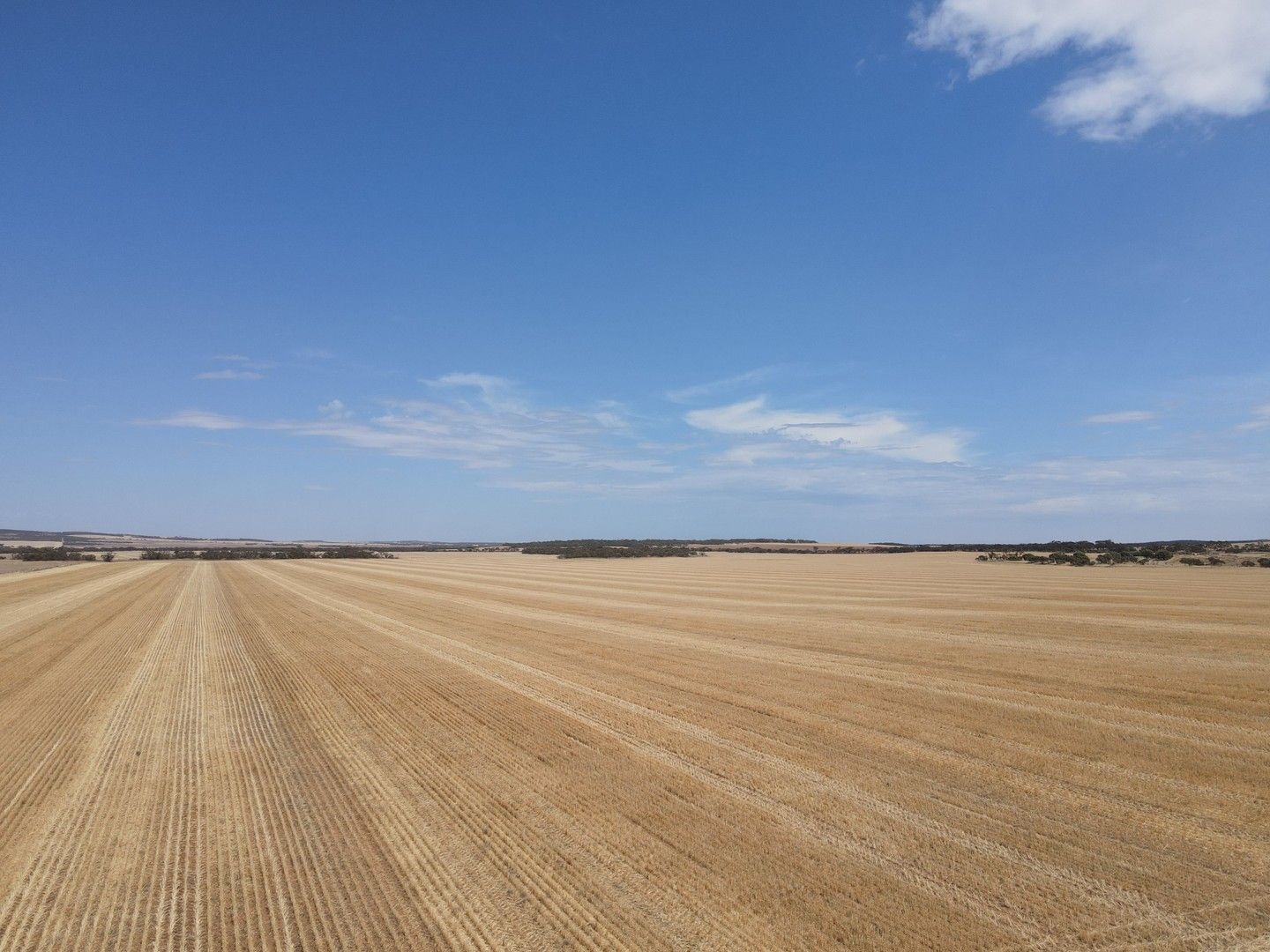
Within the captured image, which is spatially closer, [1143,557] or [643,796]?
[643,796]

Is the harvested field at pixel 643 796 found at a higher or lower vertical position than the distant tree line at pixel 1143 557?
lower

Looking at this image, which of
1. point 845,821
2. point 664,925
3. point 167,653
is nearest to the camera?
point 664,925

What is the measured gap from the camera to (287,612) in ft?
85.9

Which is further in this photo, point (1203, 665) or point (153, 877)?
point (1203, 665)

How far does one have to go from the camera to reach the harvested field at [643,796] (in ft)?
16.9

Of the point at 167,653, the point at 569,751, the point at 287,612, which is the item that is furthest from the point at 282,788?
the point at 287,612

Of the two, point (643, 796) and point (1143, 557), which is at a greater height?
point (1143, 557)

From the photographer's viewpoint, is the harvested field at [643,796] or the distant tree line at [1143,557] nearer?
the harvested field at [643,796]

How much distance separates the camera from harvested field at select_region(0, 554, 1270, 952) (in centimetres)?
516

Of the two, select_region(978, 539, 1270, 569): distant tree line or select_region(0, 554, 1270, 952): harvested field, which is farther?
select_region(978, 539, 1270, 569): distant tree line

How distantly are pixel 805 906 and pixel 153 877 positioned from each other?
5580 mm

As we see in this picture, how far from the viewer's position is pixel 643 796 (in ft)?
24.6

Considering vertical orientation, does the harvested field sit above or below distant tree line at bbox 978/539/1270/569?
below

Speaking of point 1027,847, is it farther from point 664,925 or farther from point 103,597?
point 103,597
